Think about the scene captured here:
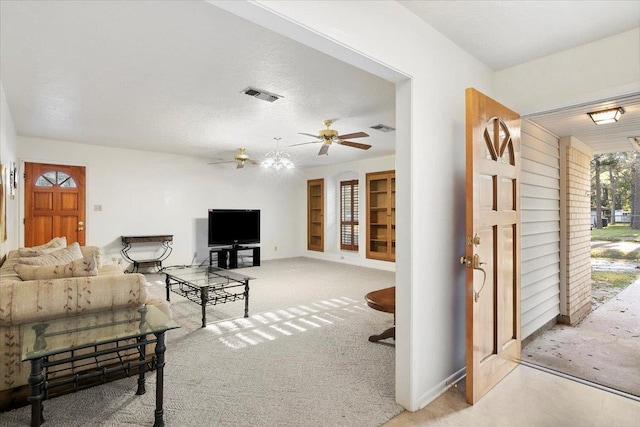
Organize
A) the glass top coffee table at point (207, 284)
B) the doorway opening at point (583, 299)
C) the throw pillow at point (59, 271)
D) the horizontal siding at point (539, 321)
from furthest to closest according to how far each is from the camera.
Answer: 1. the glass top coffee table at point (207, 284)
2. the horizontal siding at point (539, 321)
3. the doorway opening at point (583, 299)
4. the throw pillow at point (59, 271)

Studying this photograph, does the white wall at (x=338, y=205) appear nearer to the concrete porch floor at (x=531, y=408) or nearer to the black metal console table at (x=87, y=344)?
the concrete porch floor at (x=531, y=408)

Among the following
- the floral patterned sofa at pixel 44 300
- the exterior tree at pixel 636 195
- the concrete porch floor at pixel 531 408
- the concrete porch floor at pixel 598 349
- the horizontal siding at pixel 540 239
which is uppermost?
the exterior tree at pixel 636 195

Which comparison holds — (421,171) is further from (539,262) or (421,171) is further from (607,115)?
(539,262)

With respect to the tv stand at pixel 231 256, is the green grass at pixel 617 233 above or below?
above

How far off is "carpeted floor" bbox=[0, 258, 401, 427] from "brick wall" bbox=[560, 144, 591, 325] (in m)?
2.14

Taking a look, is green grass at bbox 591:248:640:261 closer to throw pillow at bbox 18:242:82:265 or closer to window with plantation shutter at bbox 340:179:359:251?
window with plantation shutter at bbox 340:179:359:251

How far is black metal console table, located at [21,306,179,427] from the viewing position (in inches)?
64.4

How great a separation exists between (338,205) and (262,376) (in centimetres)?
652

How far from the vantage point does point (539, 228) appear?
133 inches

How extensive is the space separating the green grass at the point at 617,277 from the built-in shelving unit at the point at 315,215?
18.4 feet

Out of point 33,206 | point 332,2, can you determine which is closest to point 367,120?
point 332,2

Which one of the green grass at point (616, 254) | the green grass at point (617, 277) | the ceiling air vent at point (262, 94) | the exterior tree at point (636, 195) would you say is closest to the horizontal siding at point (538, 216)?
the ceiling air vent at point (262, 94)

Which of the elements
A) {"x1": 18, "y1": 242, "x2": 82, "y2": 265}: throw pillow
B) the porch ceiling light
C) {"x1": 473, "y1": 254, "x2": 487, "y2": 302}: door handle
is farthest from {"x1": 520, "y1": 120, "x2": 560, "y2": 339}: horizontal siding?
{"x1": 18, "y1": 242, "x2": 82, "y2": 265}: throw pillow

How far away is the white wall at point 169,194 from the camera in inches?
245
